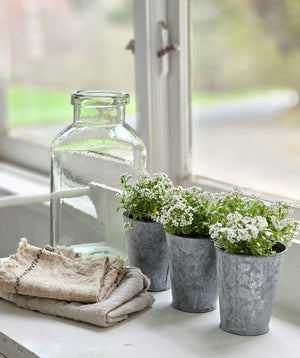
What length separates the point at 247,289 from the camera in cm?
107

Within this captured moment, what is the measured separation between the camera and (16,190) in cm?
221

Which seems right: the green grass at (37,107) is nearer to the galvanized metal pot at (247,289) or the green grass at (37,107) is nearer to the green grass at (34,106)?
the green grass at (34,106)

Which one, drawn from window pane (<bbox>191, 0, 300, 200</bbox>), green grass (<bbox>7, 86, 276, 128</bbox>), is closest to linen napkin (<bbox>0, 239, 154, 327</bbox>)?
window pane (<bbox>191, 0, 300, 200</bbox>)

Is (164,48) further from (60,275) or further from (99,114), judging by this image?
(60,275)

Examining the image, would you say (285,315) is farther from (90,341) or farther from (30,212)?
(30,212)

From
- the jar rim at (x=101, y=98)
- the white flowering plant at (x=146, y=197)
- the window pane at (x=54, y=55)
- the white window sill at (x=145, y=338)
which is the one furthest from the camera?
the window pane at (x=54, y=55)

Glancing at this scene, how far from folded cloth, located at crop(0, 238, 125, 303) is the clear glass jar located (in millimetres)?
140

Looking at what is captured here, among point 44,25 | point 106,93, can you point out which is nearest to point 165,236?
point 106,93

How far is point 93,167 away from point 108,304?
39cm

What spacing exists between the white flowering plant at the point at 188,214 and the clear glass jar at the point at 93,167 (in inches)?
9.4

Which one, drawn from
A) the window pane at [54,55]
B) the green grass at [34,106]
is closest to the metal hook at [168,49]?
the window pane at [54,55]

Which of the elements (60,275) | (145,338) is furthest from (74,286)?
(145,338)

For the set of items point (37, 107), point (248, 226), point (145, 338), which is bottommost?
point (145, 338)

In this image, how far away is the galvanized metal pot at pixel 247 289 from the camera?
1058 mm
